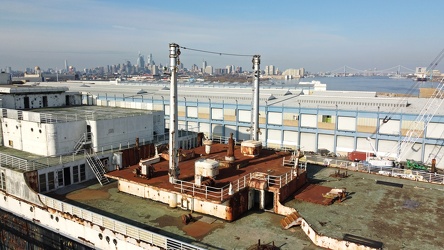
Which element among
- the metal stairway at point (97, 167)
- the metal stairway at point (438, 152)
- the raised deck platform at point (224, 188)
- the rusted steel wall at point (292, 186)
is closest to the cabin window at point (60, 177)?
the metal stairway at point (97, 167)

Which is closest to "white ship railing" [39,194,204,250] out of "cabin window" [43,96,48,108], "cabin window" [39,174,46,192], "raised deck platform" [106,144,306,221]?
"cabin window" [39,174,46,192]

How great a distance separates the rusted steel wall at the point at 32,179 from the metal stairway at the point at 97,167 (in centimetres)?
428

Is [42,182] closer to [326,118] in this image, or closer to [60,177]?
[60,177]

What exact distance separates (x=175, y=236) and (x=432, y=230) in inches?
579

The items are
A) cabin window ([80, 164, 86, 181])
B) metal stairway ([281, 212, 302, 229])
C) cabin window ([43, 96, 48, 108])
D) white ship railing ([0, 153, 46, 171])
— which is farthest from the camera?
cabin window ([43, 96, 48, 108])

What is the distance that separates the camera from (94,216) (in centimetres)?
1983

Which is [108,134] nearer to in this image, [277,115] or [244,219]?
[244,219]

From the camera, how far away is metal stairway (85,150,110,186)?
27.6 m

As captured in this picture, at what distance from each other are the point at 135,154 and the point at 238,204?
13505mm

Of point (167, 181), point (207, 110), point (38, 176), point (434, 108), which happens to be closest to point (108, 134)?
point (38, 176)

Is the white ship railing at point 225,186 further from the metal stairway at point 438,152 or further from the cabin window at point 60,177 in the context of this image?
the metal stairway at point 438,152

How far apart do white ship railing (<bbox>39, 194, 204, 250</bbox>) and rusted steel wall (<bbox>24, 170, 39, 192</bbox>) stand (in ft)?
5.89

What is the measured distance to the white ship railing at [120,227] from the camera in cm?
1678

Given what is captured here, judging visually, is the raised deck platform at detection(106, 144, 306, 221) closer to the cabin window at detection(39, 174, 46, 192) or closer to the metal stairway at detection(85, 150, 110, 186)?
the metal stairway at detection(85, 150, 110, 186)
